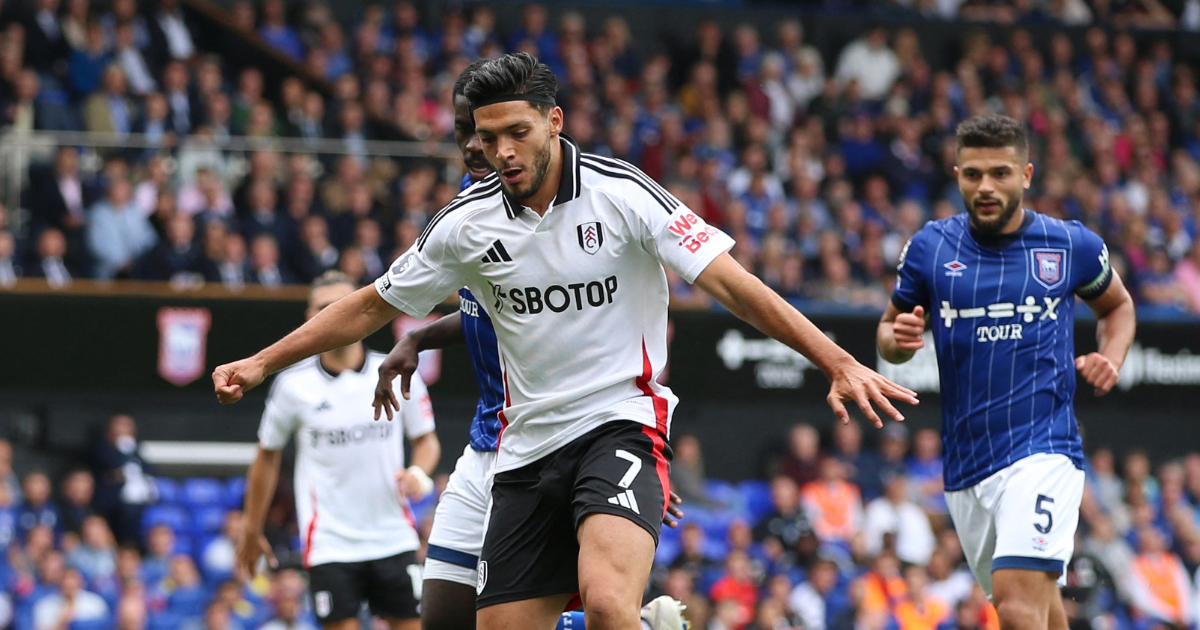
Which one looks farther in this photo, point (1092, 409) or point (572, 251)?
point (1092, 409)

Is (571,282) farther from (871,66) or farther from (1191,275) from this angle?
(871,66)

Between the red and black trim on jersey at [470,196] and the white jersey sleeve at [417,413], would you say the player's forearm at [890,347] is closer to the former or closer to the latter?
the red and black trim on jersey at [470,196]

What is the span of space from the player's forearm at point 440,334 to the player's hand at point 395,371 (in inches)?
2.6

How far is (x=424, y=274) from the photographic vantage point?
219 inches

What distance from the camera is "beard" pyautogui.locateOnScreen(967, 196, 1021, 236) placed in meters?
6.57

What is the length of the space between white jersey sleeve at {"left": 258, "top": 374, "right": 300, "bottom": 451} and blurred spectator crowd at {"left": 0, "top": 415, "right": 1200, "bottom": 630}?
356 cm

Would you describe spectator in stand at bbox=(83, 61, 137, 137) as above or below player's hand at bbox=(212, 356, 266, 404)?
above

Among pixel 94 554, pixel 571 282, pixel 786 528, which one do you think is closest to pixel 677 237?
pixel 571 282

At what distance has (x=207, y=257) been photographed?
48.1 ft

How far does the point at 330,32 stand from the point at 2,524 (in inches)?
304

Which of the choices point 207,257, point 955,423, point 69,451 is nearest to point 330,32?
point 207,257

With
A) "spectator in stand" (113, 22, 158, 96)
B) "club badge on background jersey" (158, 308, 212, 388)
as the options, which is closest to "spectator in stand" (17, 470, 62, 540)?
"club badge on background jersey" (158, 308, 212, 388)

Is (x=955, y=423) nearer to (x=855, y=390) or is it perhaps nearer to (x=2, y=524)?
(x=855, y=390)

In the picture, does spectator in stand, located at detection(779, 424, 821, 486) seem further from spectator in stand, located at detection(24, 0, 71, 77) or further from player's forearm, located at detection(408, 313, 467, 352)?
player's forearm, located at detection(408, 313, 467, 352)
